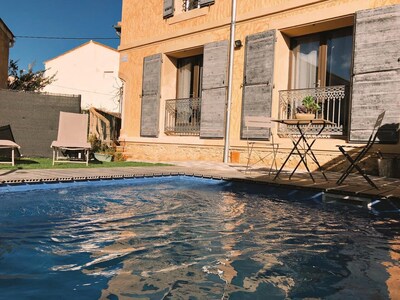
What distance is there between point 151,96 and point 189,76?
1392 millimetres

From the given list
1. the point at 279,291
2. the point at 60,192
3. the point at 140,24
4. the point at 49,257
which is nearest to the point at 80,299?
the point at 49,257

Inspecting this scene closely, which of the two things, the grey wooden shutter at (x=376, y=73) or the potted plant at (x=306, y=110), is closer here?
the potted plant at (x=306, y=110)

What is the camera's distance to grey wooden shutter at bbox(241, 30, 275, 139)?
8664mm

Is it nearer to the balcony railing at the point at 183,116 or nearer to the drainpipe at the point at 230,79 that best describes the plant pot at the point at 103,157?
the balcony railing at the point at 183,116

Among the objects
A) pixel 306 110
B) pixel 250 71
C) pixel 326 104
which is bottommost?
pixel 306 110

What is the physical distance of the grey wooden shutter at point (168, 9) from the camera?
11195 millimetres

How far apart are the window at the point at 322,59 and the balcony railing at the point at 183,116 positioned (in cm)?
314

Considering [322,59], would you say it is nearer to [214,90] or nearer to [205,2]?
[214,90]

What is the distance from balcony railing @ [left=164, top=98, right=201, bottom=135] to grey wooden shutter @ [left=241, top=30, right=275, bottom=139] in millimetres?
2118

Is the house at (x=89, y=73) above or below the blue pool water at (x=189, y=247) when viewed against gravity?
above

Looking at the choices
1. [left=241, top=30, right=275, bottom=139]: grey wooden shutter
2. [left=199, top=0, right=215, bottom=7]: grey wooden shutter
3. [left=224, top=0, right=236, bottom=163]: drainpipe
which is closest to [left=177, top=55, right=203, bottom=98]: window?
[left=199, top=0, right=215, bottom=7]: grey wooden shutter

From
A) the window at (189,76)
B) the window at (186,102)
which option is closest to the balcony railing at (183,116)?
the window at (186,102)

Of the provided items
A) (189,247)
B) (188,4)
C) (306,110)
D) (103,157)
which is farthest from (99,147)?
(189,247)

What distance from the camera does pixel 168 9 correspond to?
11.3 meters
